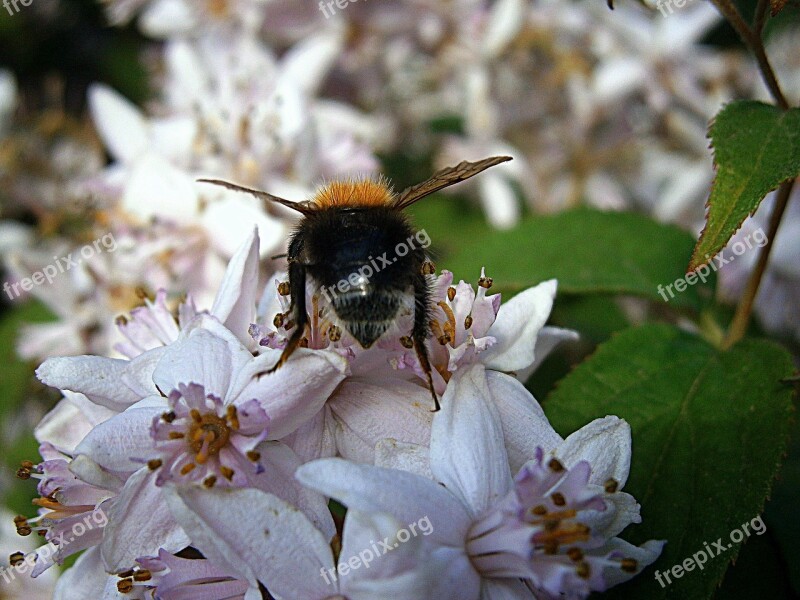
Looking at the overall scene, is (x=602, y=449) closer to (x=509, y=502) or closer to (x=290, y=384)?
(x=509, y=502)

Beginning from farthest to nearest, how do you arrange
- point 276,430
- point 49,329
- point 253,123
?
point 49,329, point 253,123, point 276,430

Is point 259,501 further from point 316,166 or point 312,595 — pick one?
point 316,166

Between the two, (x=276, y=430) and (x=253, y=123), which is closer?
(x=276, y=430)

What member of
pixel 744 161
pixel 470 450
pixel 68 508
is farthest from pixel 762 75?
pixel 68 508

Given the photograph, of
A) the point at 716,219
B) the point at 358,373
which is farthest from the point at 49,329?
the point at 716,219

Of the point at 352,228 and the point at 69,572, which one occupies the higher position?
the point at 352,228

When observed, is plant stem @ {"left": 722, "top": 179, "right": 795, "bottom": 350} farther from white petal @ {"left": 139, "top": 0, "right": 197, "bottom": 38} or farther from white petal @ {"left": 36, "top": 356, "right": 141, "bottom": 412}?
white petal @ {"left": 139, "top": 0, "right": 197, "bottom": 38}
